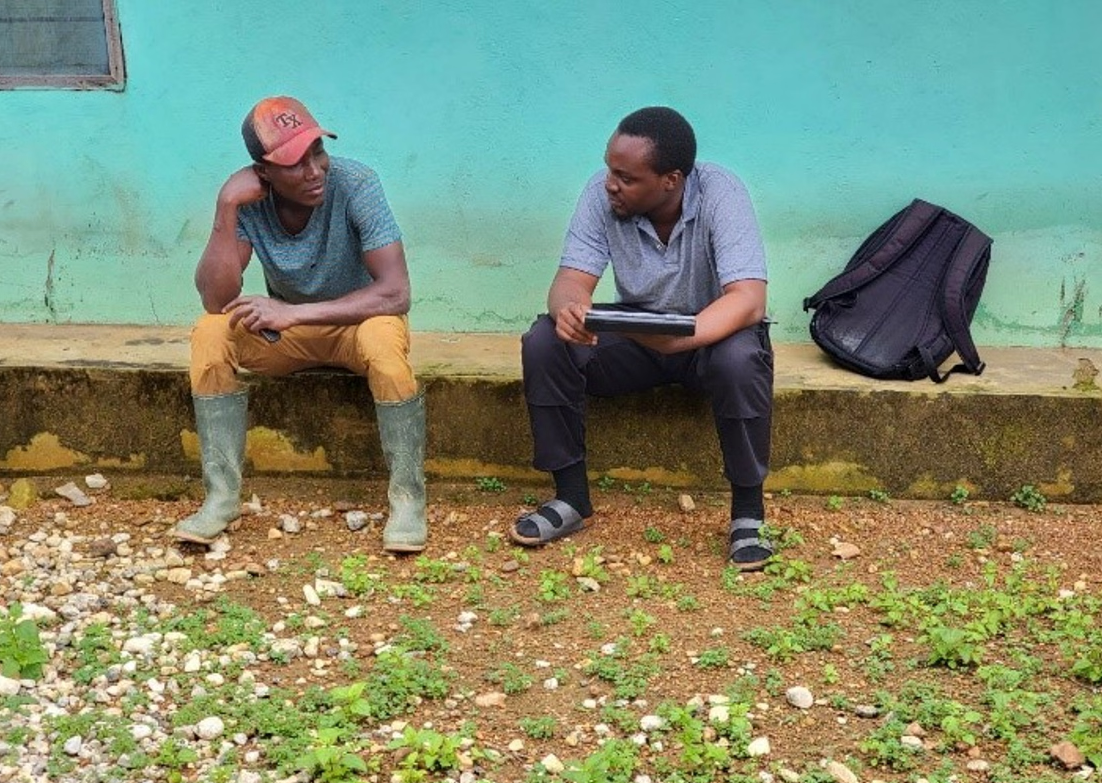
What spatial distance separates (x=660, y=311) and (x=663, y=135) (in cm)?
64

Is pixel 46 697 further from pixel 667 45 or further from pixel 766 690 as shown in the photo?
pixel 667 45

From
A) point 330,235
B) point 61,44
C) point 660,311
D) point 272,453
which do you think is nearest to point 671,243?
point 660,311

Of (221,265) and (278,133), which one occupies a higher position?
(278,133)

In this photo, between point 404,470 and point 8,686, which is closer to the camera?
point 8,686

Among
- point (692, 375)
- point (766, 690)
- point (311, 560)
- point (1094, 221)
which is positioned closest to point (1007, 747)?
point (766, 690)

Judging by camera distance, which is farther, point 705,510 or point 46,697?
point 705,510

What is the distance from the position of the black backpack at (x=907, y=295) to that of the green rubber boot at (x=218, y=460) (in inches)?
86.5

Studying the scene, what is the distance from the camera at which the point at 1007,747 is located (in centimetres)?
336

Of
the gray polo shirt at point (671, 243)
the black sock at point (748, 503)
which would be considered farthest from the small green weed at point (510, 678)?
the gray polo shirt at point (671, 243)

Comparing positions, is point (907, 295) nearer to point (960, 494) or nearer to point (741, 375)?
point (960, 494)

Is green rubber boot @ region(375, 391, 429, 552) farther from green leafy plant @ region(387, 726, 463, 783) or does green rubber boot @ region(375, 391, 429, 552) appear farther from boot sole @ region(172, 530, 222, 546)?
green leafy plant @ region(387, 726, 463, 783)

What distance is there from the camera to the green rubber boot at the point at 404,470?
178 inches

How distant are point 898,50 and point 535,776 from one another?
3.21m

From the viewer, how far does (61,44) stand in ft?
17.6
